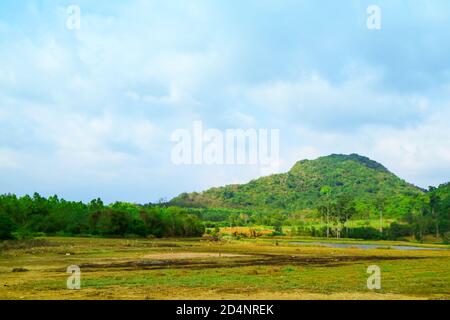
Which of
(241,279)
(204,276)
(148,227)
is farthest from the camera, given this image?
(148,227)

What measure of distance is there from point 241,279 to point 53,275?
11.6 metres
